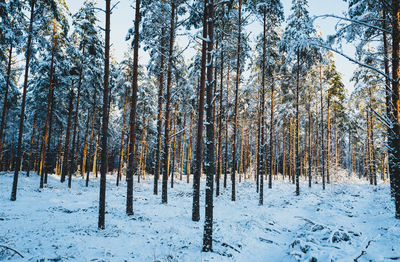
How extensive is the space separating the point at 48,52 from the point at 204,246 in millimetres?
20158

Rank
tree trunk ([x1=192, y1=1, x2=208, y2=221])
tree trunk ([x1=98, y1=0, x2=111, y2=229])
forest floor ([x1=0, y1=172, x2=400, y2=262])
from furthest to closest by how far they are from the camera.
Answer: tree trunk ([x1=192, y1=1, x2=208, y2=221]) < tree trunk ([x1=98, y1=0, x2=111, y2=229]) < forest floor ([x1=0, y1=172, x2=400, y2=262])

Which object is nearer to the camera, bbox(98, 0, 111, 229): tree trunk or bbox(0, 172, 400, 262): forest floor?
bbox(0, 172, 400, 262): forest floor

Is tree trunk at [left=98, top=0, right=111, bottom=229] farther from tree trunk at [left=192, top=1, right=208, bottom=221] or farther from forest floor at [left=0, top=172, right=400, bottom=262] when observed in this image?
tree trunk at [left=192, top=1, right=208, bottom=221]

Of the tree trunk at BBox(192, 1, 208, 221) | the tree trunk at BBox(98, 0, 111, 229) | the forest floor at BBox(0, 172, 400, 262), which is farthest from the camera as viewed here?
the tree trunk at BBox(192, 1, 208, 221)

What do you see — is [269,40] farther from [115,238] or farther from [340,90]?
[115,238]

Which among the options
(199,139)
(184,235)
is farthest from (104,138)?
(184,235)

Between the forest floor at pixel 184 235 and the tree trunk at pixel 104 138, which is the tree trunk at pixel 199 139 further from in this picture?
the tree trunk at pixel 104 138

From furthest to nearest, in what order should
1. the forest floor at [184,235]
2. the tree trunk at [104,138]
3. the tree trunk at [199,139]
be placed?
the tree trunk at [199,139] < the tree trunk at [104,138] < the forest floor at [184,235]

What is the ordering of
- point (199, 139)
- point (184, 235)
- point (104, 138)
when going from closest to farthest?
point (184, 235) → point (104, 138) → point (199, 139)

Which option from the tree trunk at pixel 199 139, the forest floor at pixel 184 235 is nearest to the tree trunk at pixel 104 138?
the forest floor at pixel 184 235

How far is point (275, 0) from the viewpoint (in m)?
14.6

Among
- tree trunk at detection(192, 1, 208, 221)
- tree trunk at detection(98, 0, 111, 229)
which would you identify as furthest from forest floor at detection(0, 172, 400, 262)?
tree trunk at detection(192, 1, 208, 221)

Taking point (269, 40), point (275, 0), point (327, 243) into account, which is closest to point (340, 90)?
point (269, 40)

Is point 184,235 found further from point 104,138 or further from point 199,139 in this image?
point 104,138
